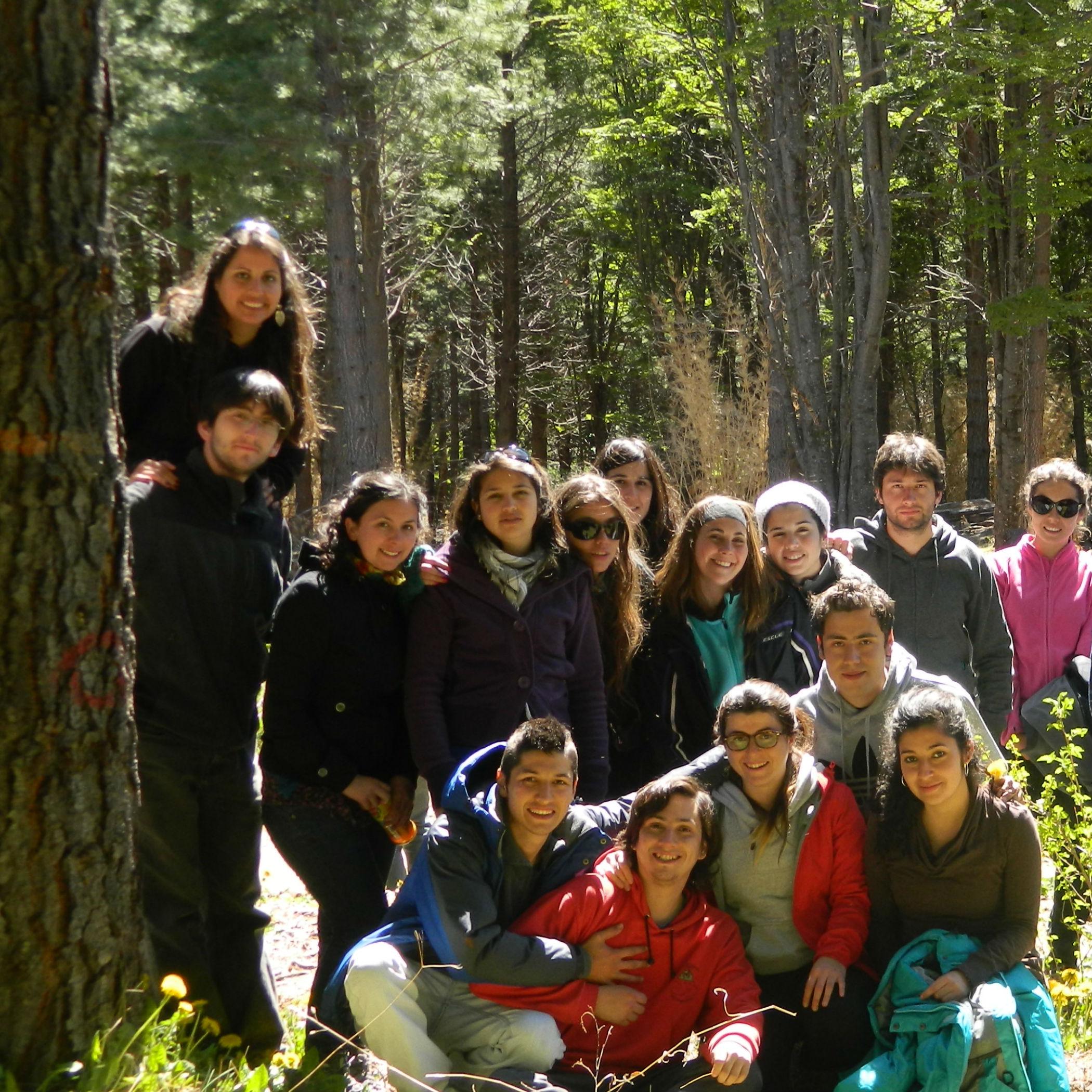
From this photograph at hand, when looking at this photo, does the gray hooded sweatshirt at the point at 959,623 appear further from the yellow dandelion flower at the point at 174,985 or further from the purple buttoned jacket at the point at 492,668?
the yellow dandelion flower at the point at 174,985

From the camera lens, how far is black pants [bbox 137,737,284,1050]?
304 centimetres

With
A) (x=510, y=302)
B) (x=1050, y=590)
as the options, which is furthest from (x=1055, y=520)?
(x=510, y=302)

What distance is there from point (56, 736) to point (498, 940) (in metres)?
1.17

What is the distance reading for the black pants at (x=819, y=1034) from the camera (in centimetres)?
315

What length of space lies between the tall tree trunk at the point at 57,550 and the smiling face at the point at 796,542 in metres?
2.20

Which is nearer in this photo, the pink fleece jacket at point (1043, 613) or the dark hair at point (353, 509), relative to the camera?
the dark hair at point (353, 509)

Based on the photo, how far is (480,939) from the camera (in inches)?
116

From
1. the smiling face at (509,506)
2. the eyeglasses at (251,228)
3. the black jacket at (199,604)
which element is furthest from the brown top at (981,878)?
the eyeglasses at (251,228)

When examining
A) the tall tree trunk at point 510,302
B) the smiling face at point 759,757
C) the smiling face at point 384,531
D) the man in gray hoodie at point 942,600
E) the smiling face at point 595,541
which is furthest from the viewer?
the tall tree trunk at point 510,302

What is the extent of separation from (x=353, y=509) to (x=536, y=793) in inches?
37.8

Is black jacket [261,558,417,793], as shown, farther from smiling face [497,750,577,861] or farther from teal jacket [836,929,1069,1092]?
teal jacket [836,929,1069,1092]

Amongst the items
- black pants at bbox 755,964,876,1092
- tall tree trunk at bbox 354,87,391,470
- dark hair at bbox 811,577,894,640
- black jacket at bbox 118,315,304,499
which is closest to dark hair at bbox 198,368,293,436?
black jacket at bbox 118,315,304,499

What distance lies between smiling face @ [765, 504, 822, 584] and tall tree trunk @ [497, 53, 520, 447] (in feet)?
46.5

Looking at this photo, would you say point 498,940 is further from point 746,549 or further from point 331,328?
point 331,328
